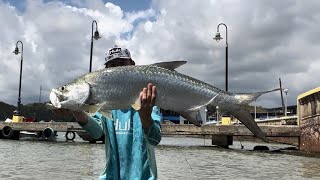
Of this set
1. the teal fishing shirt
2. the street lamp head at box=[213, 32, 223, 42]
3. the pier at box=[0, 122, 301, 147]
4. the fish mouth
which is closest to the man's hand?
the teal fishing shirt

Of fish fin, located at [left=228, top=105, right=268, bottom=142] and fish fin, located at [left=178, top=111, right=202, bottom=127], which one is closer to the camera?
fish fin, located at [left=228, top=105, right=268, bottom=142]

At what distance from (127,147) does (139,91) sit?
2.28 feet

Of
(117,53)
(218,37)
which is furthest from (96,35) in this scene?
(117,53)

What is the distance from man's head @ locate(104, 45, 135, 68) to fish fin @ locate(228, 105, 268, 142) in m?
1.16

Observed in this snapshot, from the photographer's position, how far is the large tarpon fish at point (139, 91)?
3730 mm

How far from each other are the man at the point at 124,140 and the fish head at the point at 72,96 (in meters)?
0.33

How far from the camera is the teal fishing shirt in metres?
4.16

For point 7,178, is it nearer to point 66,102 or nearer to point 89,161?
point 89,161

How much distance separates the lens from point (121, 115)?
429 cm

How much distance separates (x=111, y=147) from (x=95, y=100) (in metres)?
0.69

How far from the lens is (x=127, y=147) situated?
4227 millimetres

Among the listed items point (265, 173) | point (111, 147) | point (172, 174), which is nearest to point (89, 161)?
point (172, 174)

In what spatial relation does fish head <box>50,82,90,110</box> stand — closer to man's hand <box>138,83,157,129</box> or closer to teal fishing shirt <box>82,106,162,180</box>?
man's hand <box>138,83,157,129</box>

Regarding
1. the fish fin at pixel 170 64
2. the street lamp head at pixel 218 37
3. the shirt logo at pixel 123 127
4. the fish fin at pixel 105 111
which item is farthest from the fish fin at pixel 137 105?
the street lamp head at pixel 218 37
